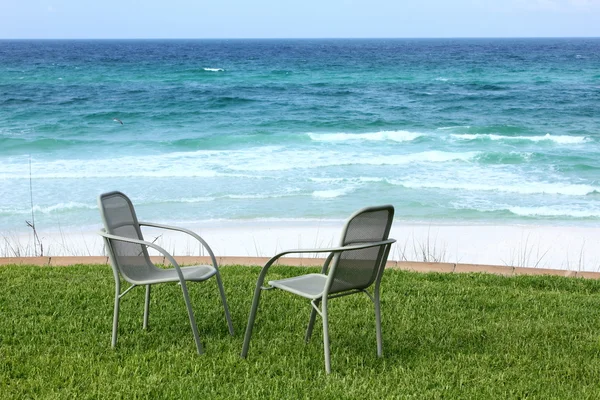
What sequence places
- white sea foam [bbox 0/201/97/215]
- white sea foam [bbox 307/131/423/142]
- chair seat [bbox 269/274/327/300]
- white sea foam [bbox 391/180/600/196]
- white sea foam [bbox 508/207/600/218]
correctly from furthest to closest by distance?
white sea foam [bbox 307/131/423/142]
white sea foam [bbox 391/180/600/196]
white sea foam [bbox 0/201/97/215]
white sea foam [bbox 508/207/600/218]
chair seat [bbox 269/274/327/300]

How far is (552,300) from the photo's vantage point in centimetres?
551

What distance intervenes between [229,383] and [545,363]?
1.82 m

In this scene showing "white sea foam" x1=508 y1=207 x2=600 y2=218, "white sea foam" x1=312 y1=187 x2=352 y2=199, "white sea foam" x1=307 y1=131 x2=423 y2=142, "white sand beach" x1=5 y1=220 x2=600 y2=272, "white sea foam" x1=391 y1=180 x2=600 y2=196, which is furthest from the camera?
"white sea foam" x1=307 y1=131 x2=423 y2=142

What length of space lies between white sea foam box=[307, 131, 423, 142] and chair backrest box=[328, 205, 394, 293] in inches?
690

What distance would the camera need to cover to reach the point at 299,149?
19.8 meters

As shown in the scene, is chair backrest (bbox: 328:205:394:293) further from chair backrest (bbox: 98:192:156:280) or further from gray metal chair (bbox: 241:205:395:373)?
chair backrest (bbox: 98:192:156:280)

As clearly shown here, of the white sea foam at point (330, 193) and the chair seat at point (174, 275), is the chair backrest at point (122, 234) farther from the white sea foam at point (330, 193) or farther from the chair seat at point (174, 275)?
the white sea foam at point (330, 193)

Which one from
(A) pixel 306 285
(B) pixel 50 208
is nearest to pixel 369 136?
(B) pixel 50 208

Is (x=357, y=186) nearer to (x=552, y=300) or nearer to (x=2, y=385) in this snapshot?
(x=552, y=300)

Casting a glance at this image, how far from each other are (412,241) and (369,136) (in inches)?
520

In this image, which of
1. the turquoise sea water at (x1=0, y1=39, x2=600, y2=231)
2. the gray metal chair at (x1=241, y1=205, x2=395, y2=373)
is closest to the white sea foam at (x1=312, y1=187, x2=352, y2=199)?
the turquoise sea water at (x1=0, y1=39, x2=600, y2=231)

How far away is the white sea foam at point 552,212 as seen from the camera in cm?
1162

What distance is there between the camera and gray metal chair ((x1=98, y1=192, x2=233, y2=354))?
4.19 metres

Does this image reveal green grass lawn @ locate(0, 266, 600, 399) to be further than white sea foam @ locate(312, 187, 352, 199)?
No
